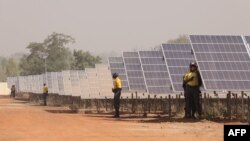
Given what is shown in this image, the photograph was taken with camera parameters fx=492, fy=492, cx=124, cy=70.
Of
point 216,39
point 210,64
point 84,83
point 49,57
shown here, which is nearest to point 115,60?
point 84,83

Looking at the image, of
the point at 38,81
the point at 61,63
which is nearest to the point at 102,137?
the point at 38,81

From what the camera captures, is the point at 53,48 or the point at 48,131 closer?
the point at 48,131

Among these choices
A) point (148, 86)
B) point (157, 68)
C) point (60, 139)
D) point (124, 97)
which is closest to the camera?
point (60, 139)

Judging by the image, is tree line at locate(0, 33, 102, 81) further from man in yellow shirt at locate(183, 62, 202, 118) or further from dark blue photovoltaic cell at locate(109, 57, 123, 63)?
man in yellow shirt at locate(183, 62, 202, 118)

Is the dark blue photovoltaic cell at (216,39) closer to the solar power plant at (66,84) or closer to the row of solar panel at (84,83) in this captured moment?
the row of solar panel at (84,83)

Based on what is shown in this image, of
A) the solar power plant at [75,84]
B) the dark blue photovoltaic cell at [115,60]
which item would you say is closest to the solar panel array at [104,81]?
the dark blue photovoltaic cell at [115,60]

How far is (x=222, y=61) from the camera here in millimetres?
19172

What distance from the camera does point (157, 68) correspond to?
2647 centimetres

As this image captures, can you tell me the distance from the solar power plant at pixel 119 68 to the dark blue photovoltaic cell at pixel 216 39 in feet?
29.1

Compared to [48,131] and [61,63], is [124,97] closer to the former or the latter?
[48,131]

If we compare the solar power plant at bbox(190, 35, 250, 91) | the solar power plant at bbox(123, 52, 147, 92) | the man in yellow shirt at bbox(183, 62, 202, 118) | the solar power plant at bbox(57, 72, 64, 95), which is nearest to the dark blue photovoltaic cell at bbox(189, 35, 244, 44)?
the solar power plant at bbox(190, 35, 250, 91)

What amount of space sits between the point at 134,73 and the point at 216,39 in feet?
28.9

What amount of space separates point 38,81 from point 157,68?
34.9 meters

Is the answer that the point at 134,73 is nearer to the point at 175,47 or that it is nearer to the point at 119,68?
the point at 119,68
